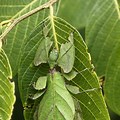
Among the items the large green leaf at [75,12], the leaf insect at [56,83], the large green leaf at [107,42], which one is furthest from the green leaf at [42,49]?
the large green leaf at [75,12]

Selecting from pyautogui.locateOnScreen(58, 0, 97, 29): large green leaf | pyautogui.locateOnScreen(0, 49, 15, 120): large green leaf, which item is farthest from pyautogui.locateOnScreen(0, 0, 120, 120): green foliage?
pyautogui.locateOnScreen(58, 0, 97, 29): large green leaf

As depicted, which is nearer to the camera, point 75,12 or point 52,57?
point 52,57

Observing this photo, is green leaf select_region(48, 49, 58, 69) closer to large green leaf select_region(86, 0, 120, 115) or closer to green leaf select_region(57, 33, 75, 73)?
green leaf select_region(57, 33, 75, 73)

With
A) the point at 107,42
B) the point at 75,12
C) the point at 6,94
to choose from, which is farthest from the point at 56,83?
the point at 75,12

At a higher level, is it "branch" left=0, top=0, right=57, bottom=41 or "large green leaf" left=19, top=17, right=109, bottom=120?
"branch" left=0, top=0, right=57, bottom=41

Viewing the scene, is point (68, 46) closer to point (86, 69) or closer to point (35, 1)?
point (86, 69)

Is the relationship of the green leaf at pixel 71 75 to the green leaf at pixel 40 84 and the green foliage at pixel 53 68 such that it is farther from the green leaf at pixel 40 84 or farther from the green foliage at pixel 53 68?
the green leaf at pixel 40 84

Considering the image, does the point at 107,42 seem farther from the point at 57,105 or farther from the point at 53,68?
the point at 57,105

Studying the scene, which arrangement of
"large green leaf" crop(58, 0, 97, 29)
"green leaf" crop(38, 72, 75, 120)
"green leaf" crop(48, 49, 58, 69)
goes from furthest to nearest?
"large green leaf" crop(58, 0, 97, 29) → "green leaf" crop(48, 49, 58, 69) → "green leaf" crop(38, 72, 75, 120)

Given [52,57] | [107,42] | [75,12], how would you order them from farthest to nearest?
[75,12] < [107,42] < [52,57]
